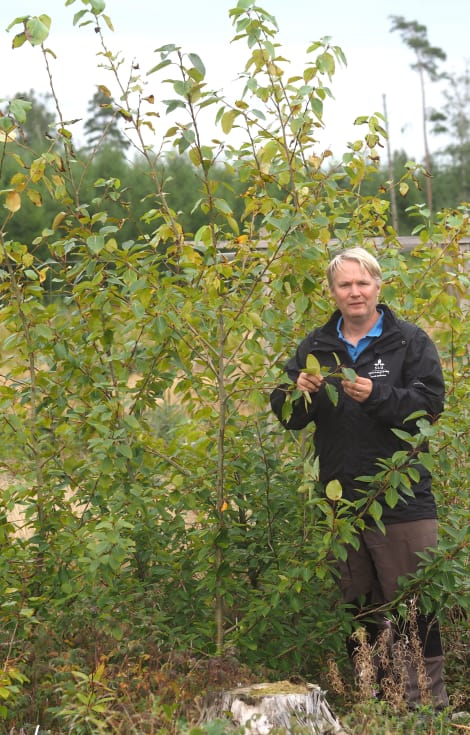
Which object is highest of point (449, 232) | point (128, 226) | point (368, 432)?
point (128, 226)

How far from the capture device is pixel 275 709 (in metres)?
3.02

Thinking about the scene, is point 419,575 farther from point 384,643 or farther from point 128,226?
point 128,226

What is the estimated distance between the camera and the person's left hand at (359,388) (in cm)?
338

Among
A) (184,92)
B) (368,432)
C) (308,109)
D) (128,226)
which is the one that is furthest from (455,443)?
(128,226)

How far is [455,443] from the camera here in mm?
3689

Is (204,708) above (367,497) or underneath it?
underneath

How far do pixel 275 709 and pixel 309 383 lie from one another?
1082mm

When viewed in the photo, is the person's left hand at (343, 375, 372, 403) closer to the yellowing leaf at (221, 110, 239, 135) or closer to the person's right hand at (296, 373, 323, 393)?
the person's right hand at (296, 373, 323, 393)

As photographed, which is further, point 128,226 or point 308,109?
point 128,226

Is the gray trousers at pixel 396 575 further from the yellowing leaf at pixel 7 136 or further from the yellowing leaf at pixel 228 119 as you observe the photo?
the yellowing leaf at pixel 7 136

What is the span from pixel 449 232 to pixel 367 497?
1399 mm

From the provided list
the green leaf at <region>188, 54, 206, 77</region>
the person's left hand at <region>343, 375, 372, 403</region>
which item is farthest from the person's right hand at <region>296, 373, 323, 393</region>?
the green leaf at <region>188, 54, 206, 77</region>

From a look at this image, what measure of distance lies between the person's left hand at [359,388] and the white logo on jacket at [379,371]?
0.58ft

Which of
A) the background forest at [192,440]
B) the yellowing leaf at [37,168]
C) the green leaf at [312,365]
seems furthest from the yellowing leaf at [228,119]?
the green leaf at [312,365]
